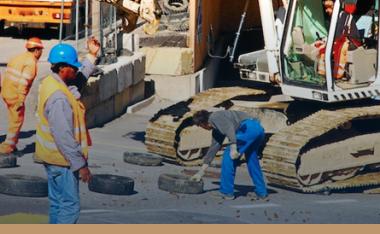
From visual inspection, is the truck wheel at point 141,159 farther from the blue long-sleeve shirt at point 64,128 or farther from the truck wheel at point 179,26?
the truck wheel at point 179,26

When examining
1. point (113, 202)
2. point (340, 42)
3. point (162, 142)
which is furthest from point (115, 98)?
point (113, 202)

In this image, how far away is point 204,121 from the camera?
14852mm

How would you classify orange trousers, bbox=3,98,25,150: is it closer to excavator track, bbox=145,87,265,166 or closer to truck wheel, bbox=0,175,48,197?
excavator track, bbox=145,87,265,166

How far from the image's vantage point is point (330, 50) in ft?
55.4

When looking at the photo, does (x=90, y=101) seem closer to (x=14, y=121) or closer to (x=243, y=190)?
(x=14, y=121)

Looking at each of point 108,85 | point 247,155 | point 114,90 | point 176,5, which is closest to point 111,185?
point 247,155

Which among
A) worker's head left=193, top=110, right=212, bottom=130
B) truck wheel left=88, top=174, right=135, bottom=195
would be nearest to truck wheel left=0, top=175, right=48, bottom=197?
truck wheel left=88, top=174, right=135, bottom=195

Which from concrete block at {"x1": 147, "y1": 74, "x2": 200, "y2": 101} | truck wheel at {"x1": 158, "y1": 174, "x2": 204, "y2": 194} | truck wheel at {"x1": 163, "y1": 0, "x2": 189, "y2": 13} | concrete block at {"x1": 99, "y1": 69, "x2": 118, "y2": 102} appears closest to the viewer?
truck wheel at {"x1": 158, "y1": 174, "x2": 204, "y2": 194}

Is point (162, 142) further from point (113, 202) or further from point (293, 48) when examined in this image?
point (113, 202)

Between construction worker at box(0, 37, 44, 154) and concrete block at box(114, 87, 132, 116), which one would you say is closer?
construction worker at box(0, 37, 44, 154)

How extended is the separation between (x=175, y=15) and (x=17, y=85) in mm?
11403

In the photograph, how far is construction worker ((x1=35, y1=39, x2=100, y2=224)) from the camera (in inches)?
418

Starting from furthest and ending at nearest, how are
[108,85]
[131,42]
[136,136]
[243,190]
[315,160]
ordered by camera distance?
[131,42], [108,85], [136,136], [315,160], [243,190]

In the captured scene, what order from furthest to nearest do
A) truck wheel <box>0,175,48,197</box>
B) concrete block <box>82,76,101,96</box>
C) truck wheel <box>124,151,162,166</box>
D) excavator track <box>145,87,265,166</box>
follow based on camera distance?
concrete block <box>82,76,101,96</box> < excavator track <box>145,87,265,166</box> < truck wheel <box>124,151,162,166</box> < truck wheel <box>0,175,48,197</box>
